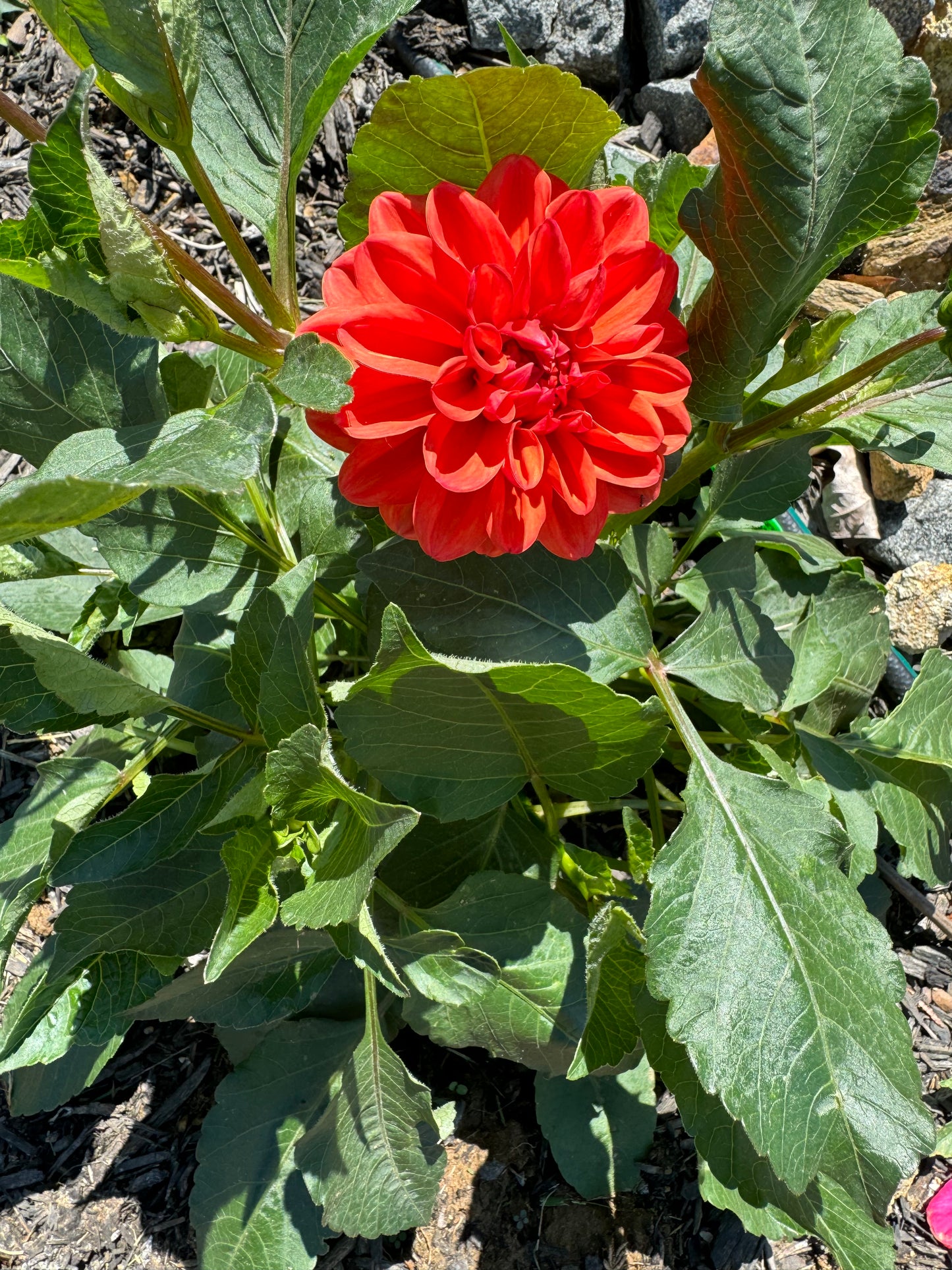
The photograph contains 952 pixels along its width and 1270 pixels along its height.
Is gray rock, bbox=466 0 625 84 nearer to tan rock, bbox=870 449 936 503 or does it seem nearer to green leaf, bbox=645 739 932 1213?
tan rock, bbox=870 449 936 503

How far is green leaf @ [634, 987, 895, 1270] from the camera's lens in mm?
1095

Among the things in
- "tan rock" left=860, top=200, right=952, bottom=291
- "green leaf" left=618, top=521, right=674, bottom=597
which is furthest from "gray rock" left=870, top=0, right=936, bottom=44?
"green leaf" left=618, top=521, right=674, bottom=597

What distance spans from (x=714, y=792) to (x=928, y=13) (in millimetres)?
1714

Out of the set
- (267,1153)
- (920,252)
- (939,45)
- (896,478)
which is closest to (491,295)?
(267,1153)

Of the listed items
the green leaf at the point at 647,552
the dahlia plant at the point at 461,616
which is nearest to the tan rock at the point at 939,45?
the dahlia plant at the point at 461,616

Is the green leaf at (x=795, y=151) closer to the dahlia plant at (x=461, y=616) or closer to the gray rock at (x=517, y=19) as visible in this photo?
the dahlia plant at (x=461, y=616)

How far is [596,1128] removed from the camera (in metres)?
1.46

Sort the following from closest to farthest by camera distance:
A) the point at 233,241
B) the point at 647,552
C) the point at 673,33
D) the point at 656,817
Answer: the point at 233,241
the point at 647,552
the point at 656,817
the point at 673,33

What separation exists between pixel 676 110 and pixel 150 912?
75.8 inches

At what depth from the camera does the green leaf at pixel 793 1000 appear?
96 cm

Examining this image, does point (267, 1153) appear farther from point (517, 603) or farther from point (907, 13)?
point (907, 13)

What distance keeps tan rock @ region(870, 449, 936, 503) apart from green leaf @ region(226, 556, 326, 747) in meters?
1.34

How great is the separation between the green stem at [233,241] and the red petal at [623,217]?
1.09 ft

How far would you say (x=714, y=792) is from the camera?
3.78 ft
